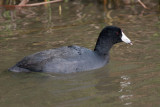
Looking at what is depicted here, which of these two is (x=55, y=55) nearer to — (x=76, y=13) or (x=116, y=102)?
(x=116, y=102)

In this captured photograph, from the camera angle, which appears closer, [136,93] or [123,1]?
[136,93]

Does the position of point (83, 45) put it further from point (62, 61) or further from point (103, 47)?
point (62, 61)

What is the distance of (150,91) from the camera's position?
5578 mm

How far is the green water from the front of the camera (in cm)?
542

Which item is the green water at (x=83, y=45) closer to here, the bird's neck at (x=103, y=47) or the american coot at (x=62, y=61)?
the american coot at (x=62, y=61)

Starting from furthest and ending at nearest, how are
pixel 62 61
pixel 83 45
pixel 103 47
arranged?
pixel 83 45 → pixel 103 47 → pixel 62 61

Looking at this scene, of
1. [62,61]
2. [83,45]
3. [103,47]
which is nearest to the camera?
[62,61]

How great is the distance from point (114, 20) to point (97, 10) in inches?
55.7

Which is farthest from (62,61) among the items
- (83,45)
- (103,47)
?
(83,45)

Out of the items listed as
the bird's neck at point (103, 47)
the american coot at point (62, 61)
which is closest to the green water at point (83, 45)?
the american coot at point (62, 61)

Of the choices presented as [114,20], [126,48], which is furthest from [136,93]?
[114,20]

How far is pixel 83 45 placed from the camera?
809 cm

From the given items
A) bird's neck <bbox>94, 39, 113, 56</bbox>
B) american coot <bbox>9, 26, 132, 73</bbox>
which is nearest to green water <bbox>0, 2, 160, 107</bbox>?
american coot <bbox>9, 26, 132, 73</bbox>

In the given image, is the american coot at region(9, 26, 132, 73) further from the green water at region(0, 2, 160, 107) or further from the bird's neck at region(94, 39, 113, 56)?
the bird's neck at region(94, 39, 113, 56)
